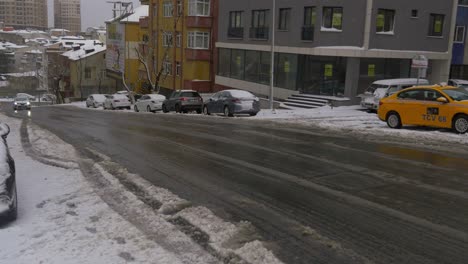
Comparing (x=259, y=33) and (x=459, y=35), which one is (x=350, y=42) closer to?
(x=259, y=33)

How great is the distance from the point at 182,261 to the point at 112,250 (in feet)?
2.89

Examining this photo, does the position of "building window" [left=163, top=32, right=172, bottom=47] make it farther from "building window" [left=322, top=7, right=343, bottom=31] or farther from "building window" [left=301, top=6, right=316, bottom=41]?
"building window" [left=322, top=7, right=343, bottom=31]

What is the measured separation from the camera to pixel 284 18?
3294 cm

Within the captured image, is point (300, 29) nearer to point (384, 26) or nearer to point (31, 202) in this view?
point (384, 26)

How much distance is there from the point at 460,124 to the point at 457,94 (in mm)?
1199

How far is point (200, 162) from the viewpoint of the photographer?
Result: 10.7 m

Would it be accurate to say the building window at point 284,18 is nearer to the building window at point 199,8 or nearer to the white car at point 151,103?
the white car at point 151,103

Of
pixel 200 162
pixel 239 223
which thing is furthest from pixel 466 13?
pixel 239 223

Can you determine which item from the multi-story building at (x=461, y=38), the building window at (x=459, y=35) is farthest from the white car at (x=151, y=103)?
the building window at (x=459, y=35)

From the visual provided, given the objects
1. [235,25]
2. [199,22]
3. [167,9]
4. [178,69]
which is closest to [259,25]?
[235,25]

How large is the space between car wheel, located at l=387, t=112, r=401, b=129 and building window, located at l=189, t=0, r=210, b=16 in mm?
30321

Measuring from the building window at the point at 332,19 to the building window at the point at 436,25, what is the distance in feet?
22.4

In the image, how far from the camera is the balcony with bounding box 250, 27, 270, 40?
35.1 meters

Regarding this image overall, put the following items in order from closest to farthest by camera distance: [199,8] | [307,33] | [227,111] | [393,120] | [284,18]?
[393,120] < [227,111] < [307,33] < [284,18] < [199,8]
